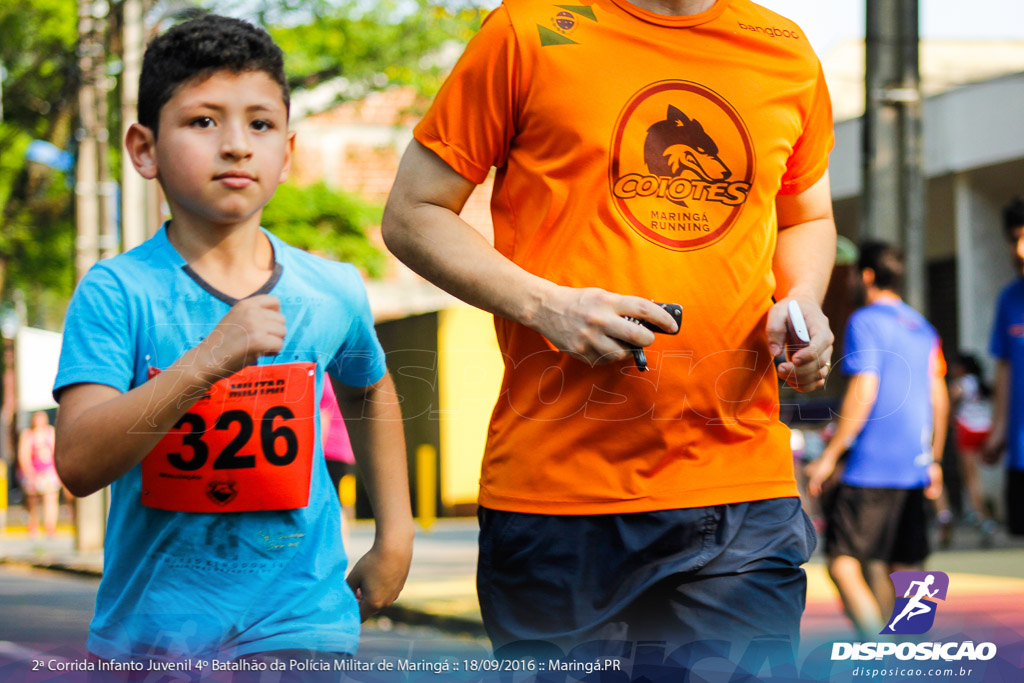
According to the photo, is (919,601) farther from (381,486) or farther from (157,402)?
(157,402)

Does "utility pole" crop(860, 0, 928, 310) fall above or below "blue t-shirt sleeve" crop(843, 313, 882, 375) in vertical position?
above

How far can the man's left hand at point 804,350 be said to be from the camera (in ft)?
6.85

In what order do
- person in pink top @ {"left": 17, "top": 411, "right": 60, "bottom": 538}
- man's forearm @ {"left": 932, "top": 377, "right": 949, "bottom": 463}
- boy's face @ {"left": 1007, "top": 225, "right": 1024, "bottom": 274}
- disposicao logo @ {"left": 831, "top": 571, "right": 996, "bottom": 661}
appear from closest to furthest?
disposicao logo @ {"left": 831, "top": 571, "right": 996, "bottom": 661} → boy's face @ {"left": 1007, "top": 225, "right": 1024, "bottom": 274} → man's forearm @ {"left": 932, "top": 377, "right": 949, "bottom": 463} → person in pink top @ {"left": 17, "top": 411, "right": 60, "bottom": 538}

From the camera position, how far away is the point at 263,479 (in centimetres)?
213

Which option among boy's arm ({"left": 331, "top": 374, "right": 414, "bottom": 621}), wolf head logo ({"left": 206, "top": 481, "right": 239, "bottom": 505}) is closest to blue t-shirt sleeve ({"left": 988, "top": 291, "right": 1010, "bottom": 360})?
boy's arm ({"left": 331, "top": 374, "right": 414, "bottom": 621})

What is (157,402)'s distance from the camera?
1.93 metres

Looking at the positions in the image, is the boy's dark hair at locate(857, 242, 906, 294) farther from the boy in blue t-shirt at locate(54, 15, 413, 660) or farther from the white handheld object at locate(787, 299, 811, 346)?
the boy in blue t-shirt at locate(54, 15, 413, 660)

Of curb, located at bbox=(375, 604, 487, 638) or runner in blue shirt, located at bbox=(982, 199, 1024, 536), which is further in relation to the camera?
curb, located at bbox=(375, 604, 487, 638)

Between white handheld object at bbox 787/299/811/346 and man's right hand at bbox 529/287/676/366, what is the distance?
248 millimetres

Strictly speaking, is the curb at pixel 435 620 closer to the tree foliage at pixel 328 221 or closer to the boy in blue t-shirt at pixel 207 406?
the boy in blue t-shirt at pixel 207 406

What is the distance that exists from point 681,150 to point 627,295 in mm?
292

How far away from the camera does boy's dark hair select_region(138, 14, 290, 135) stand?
222 cm

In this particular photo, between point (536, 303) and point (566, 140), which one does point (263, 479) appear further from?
point (566, 140)

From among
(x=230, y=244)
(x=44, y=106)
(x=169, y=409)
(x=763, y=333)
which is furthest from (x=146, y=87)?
(x=44, y=106)
